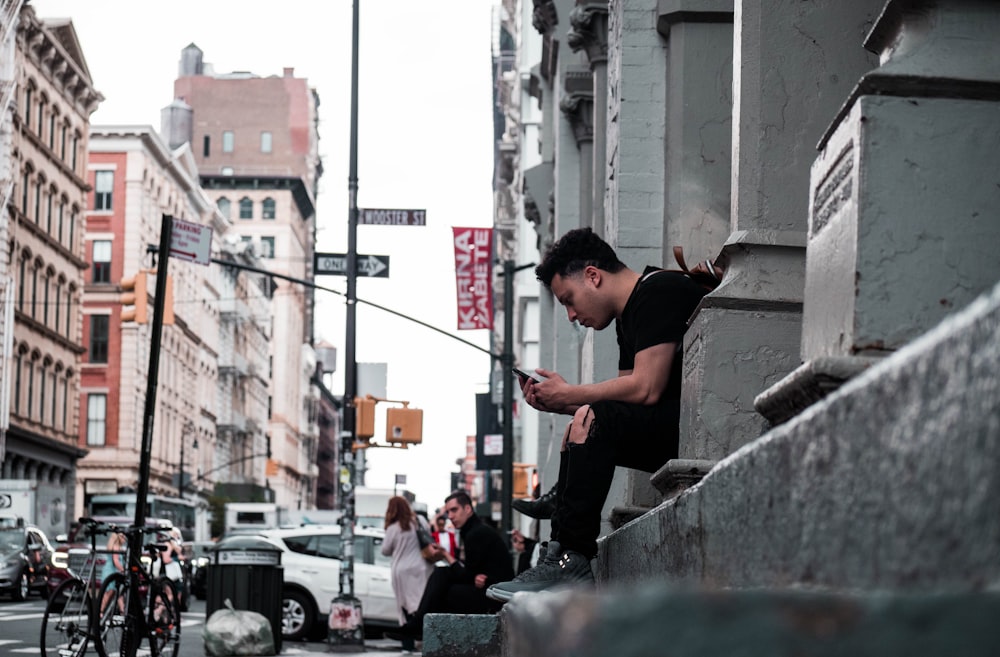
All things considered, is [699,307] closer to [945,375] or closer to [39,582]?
[945,375]

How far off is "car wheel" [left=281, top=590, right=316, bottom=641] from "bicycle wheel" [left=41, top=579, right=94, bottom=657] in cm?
886

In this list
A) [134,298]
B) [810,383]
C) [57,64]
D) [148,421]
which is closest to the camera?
[810,383]

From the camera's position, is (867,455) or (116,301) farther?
(116,301)

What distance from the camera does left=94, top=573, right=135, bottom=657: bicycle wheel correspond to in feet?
43.5

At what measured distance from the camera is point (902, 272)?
2842 mm

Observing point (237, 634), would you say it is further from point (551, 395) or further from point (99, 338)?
point (99, 338)

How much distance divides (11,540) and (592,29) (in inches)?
930

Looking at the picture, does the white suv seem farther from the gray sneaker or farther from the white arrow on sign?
the gray sneaker

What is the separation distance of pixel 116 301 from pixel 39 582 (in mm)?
48835

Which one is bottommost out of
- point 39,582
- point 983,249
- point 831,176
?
point 39,582

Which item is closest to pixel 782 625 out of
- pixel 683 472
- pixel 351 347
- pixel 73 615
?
pixel 683 472

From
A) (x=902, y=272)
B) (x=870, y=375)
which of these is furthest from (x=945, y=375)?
(x=902, y=272)

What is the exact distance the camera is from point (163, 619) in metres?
14.5

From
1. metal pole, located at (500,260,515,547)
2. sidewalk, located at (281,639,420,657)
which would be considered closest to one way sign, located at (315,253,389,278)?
metal pole, located at (500,260,515,547)
